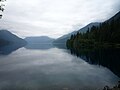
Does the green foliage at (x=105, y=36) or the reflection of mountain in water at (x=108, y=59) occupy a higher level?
the green foliage at (x=105, y=36)

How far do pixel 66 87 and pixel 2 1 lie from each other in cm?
1892

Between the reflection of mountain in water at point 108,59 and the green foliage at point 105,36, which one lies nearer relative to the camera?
the reflection of mountain in water at point 108,59

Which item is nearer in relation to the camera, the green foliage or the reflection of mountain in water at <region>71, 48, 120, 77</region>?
the reflection of mountain in water at <region>71, 48, 120, 77</region>

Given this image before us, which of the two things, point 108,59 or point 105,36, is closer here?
point 108,59

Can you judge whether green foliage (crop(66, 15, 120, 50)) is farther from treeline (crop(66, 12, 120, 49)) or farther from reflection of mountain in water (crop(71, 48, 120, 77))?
reflection of mountain in water (crop(71, 48, 120, 77))

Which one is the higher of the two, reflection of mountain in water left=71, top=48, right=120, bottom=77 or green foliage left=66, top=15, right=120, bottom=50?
green foliage left=66, top=15, right=120, bottom=50

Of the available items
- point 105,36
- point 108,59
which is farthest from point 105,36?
point 108,59

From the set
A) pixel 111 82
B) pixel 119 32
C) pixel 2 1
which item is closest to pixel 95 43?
pixel 119 32

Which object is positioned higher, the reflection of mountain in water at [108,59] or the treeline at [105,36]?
the treeline at [105,36]

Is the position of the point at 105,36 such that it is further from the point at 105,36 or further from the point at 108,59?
the point at 108,59

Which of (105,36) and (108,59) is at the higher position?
(105,36)

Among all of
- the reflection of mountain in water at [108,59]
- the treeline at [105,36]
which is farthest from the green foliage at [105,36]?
the reflection of mountain in water at [108,59]

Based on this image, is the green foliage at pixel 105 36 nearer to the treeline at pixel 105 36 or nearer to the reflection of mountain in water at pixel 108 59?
the treeline at pixel 105 36

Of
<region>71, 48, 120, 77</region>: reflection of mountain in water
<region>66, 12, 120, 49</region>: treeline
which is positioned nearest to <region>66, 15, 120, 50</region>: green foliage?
<region>66, 12, 120, 49</region>: treeline
